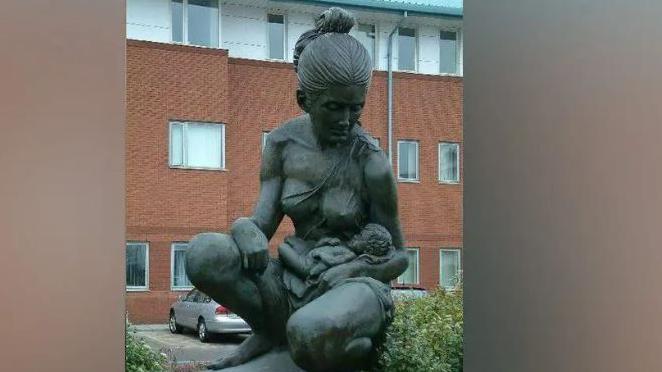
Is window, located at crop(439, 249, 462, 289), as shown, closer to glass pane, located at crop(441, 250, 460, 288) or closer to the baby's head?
glass pane, located at crop(441, 250, 460, 288)

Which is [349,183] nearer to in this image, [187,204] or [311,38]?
[311,38]

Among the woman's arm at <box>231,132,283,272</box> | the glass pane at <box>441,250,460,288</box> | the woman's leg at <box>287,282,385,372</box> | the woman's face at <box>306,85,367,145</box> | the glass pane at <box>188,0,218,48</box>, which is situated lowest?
the glass pane at <box>441,250,460,288</box>

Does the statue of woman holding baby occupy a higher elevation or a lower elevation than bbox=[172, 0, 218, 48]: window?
lower

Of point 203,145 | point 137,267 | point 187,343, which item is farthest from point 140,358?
point 137,267

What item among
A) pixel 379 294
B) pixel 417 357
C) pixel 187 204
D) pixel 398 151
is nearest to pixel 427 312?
pixel 417 357

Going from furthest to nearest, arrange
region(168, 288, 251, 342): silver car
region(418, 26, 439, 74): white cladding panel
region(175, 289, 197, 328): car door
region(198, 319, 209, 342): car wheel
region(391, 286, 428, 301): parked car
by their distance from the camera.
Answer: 1. region(418, 26, 439, 74): white cladding panel
2. region(175, 289, 197, 328): car door
3. region(198, 319, 209, 342): car wheel
4. region(168, 288, 251, 342): silver car
5. region(391, 286, 428, 301): parked car

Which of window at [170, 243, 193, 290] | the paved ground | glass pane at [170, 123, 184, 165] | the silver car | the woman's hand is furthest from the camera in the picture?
window at [170, 243, 193, 290]

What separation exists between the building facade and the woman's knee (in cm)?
754

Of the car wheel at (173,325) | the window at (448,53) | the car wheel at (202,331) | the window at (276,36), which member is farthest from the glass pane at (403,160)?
the car wheel at (202,331)

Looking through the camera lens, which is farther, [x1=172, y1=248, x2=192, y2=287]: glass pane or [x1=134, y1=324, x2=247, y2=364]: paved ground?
[x1=172, y1=248, x2=192, y2=287]: glass pane

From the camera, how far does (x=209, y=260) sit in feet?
8.67

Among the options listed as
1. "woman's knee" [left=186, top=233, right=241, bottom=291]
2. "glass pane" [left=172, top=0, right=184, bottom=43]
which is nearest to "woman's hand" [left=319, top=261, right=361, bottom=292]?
"woman's knee" [left=186, top=233, right=241, bottom=291]

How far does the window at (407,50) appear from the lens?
38.5ft

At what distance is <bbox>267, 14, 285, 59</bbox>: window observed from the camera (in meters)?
10.5
